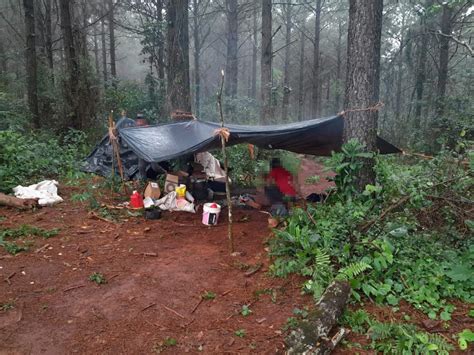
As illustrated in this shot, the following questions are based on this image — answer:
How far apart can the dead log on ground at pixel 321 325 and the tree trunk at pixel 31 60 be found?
9.18m

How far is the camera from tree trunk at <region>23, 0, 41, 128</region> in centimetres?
900

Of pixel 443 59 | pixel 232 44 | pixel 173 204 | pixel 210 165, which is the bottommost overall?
pixel 173 204

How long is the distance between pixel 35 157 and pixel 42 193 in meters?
1.91

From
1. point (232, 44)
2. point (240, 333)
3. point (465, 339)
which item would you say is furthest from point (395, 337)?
point (232, 44)

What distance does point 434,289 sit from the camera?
316 cm

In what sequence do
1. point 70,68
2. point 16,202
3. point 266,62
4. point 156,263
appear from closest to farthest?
point 156,263, point 16,202, point 70,68, point 266,62

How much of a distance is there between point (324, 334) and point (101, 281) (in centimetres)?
216

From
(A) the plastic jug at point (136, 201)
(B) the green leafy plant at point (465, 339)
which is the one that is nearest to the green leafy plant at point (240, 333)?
(B) the green leafy plant at point (465, 339)

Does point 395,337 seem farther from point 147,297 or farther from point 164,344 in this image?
point 147,297

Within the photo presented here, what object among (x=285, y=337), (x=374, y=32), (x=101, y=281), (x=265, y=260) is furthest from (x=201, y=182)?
(x=285, y=337)

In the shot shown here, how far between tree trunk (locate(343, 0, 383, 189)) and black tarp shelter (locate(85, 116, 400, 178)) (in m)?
0.28

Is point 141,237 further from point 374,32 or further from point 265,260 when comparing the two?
point 374,32

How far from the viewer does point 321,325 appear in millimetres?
2633

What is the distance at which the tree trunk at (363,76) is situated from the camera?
4.64 meters
